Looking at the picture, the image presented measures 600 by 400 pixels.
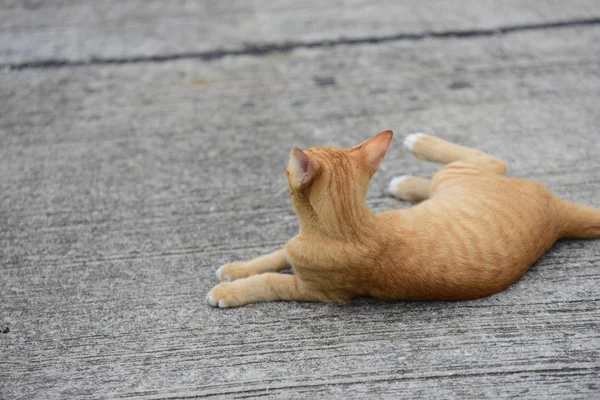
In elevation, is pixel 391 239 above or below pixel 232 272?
above

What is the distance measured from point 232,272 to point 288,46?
7.92 ft

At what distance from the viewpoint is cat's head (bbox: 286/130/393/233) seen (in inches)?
87.4

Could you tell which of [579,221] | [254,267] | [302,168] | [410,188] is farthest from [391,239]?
[579,221]

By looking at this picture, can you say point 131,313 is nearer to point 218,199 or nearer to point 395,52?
point 218,199

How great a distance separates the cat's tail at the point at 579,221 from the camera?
2.64 m

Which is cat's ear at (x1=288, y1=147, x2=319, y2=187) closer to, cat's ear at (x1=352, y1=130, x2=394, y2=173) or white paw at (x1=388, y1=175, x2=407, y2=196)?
cat's ear at (x1=352, y1=130, x2=394, y2=173)

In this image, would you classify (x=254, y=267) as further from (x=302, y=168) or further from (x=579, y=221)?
(x=579, y=221)

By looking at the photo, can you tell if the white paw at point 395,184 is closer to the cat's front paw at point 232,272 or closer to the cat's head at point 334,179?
the cat's head at point 334,179

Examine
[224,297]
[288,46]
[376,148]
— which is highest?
[376,148]

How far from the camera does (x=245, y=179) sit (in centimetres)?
335

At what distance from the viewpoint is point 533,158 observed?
3.35 m

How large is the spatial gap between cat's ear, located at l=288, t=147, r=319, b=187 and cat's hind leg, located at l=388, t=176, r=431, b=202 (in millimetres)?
998

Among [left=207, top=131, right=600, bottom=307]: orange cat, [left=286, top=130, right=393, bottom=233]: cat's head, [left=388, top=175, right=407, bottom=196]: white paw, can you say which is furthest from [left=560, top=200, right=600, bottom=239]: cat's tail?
[left=286, top=130, right=393, bottom=233]: cat's head

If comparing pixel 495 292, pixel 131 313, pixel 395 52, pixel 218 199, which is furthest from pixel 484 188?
pixel 395 52
